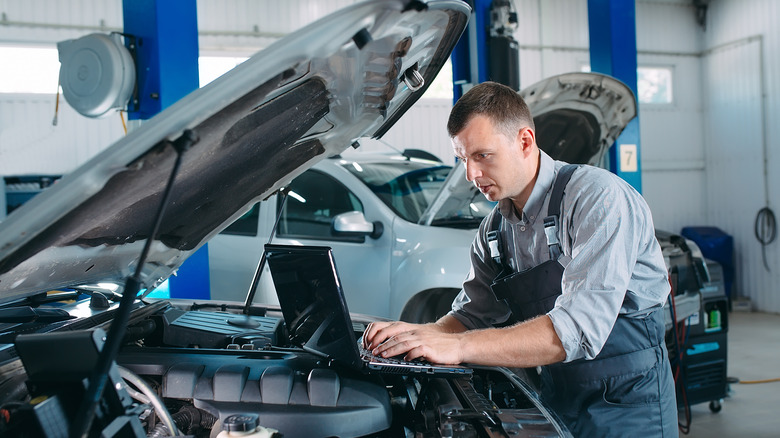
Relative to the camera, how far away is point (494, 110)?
1.71 metres

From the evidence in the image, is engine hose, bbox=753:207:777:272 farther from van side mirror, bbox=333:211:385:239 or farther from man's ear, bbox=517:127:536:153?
man's ear, bbox=517:127:536:153

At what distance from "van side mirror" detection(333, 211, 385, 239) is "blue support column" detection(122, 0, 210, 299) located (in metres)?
0.84

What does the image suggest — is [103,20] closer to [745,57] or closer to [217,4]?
[217,4]

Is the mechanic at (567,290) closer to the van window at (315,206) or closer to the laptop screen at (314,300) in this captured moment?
the laptop screen at (314,300)

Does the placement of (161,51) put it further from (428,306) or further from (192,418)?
(192,418)

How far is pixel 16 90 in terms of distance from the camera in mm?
7672

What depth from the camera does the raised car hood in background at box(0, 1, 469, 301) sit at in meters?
1.08

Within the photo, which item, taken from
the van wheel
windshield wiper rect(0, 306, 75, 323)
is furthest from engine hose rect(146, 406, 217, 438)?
the van wheel

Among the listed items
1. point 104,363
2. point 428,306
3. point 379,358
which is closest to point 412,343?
point 379,358

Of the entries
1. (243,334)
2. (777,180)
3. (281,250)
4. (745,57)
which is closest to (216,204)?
(281,250)

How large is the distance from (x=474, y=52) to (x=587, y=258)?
3.56 meters

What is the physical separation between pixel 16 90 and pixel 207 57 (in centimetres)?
221

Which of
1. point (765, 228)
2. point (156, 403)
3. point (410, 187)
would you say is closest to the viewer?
point (156, 403)

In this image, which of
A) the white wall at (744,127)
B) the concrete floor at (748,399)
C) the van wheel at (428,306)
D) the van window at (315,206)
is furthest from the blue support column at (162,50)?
the white wall at (744,127)
